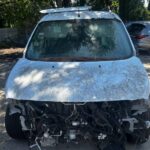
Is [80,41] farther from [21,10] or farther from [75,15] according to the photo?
[21,10]

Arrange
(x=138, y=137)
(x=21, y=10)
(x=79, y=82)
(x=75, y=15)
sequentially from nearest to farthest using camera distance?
(x=79, y=82) < (x=138, y=137) < (x=75, y=15) < (x=21, y=10)

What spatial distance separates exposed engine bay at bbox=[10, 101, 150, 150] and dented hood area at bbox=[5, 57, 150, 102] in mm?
139

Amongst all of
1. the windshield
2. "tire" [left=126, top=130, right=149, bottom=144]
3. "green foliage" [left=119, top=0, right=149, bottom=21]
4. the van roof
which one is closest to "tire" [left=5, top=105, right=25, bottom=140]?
the windshield

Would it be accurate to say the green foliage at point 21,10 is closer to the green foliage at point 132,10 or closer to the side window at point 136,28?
the green foliage at point 132,10

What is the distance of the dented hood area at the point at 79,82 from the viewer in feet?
17.6

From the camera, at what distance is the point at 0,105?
8.87 meters

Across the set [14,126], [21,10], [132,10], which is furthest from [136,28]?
[14,126]

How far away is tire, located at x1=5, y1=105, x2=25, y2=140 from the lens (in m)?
6.27

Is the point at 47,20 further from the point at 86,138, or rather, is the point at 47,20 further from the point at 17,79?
the point at 86,138

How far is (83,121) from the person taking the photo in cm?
545

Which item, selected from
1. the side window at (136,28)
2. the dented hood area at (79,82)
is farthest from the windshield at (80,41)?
the side window at (136,28)

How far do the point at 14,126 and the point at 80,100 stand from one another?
140cm

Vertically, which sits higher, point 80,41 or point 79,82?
point 80,41

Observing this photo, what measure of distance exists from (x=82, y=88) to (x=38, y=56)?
4.49 feet
